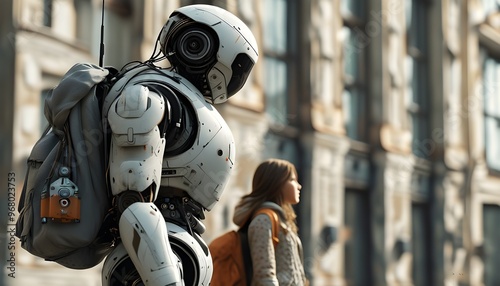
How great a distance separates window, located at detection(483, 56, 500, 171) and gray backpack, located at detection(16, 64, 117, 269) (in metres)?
17.5

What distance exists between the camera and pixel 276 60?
1438cm

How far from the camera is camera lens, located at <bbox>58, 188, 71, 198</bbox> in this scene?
13.8 feet

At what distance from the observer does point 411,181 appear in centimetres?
1797

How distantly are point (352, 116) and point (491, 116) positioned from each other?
605 centimetres

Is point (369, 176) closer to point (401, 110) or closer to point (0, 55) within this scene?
point (401, 110)

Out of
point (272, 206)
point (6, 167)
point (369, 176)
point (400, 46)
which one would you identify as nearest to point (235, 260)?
point (272, 206)

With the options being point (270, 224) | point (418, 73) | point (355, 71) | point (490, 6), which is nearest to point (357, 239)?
point (355, 71)

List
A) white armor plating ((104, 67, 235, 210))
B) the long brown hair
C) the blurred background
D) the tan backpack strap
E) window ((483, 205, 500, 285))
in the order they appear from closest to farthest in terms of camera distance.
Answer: white armor plating ((104, 67, 235, 210)), the tan backpack strap, the long brown hair, the blurred background, window ((483, 205, 500, 285))

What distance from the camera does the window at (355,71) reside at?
16328 mm

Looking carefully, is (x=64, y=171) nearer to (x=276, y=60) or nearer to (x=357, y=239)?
(x=276, y=60)

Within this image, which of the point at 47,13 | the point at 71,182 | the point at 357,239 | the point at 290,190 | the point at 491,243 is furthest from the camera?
the point at 491,243

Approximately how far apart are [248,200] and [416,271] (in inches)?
492

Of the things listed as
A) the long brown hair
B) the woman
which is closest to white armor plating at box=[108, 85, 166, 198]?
the woman

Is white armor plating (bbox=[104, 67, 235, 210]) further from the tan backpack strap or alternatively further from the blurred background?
the blurred background
